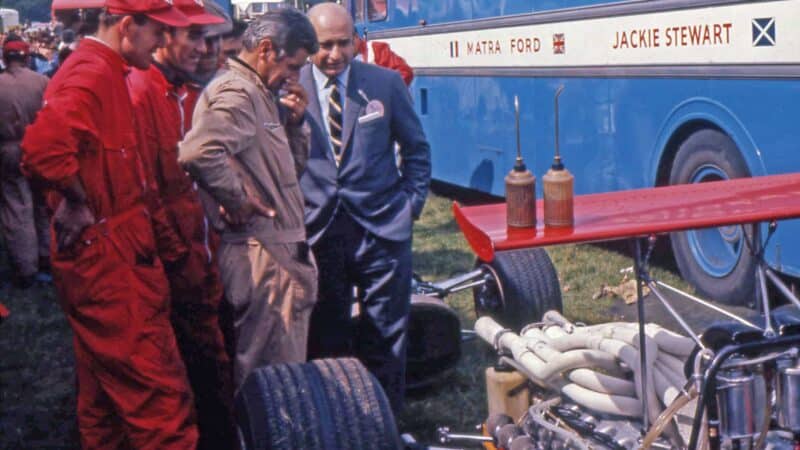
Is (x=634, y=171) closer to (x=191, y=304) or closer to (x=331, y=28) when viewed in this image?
(x=331, y=28)

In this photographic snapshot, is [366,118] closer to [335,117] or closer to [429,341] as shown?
[335,117]

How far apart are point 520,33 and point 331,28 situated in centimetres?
471

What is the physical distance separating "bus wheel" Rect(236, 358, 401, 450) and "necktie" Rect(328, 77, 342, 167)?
1433 millimetres

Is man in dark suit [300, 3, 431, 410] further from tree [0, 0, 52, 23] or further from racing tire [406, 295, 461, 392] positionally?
tree [0, 0, 52, 23]

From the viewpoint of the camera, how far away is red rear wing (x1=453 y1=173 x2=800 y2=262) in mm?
2914

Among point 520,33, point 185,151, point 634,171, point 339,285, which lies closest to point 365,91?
point 339,285

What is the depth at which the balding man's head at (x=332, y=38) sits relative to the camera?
4.39 meters

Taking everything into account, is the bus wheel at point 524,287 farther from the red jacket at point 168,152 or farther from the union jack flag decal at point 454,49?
the union jack flag decal at point 454,49

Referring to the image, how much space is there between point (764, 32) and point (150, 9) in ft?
12.6

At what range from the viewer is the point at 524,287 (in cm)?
568

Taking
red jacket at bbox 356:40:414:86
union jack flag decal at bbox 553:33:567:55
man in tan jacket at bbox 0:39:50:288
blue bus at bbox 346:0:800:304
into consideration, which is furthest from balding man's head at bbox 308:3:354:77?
man in tan jacket at bbox 0:39:50:288

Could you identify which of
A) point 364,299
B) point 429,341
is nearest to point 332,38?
point 364,299

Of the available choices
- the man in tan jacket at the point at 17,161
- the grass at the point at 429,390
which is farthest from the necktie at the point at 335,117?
the man in tan jacket at the point at 17,161

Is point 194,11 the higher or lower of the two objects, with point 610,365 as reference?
higher
